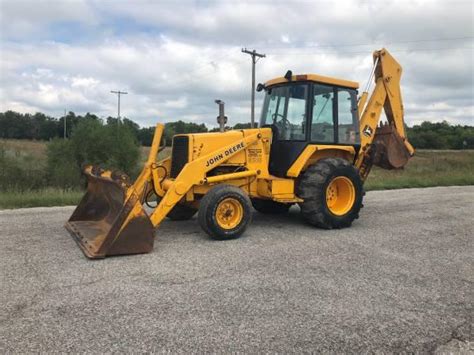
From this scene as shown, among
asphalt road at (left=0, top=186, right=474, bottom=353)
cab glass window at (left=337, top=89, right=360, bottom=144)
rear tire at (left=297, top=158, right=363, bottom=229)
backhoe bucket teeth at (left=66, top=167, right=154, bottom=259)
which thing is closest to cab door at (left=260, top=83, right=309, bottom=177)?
rear tire at (left=297, top=158, right=363, bottom=229)

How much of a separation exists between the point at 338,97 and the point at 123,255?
184 inches

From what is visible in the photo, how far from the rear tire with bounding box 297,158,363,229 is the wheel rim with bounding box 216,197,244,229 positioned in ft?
4.23

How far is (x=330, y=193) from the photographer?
26.1ft

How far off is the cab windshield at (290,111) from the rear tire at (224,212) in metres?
1.68

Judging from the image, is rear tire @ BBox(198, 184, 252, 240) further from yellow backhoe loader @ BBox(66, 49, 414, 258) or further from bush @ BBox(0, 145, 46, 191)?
bush @ BBox(0, 145, 46, 191)

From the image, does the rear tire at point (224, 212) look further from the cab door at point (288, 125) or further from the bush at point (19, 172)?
the bush at point (19, 172)

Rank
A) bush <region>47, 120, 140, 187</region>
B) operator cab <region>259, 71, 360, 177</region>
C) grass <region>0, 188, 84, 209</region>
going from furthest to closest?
1. bush <region>47, 120, 140, 187</region>
2. grass <region>0, 188, 84, 209</region>
3. operator cab <region>259, 71, 360, 177</region>

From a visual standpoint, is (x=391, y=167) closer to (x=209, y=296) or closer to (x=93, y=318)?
(x=209, y=296)

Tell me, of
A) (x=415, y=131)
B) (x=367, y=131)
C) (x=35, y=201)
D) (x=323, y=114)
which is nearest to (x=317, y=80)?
(x=323, y=114)

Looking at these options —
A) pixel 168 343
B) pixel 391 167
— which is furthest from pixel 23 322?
pixel 391 167

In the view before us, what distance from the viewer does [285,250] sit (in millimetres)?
6262

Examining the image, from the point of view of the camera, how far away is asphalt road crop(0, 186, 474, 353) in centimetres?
356

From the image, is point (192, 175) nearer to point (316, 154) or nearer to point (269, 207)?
point (316, 154)

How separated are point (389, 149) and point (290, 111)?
2.59 metres
